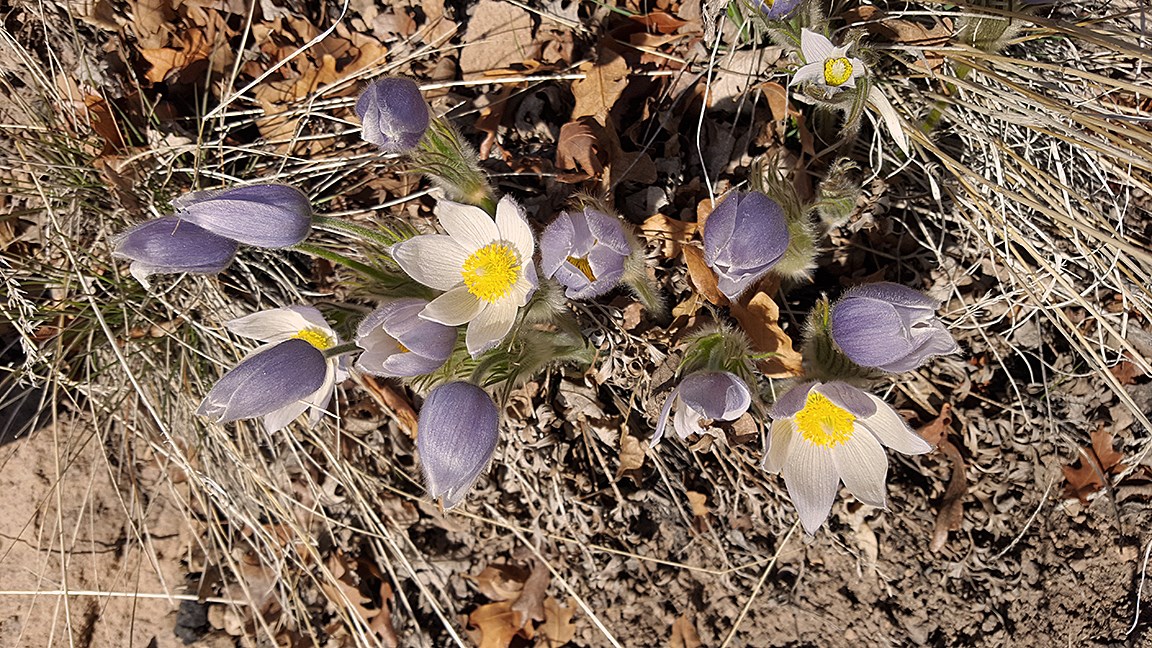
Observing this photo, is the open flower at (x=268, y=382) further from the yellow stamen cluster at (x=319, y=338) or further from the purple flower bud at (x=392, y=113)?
the purple flower bud at (x=392, y=113)

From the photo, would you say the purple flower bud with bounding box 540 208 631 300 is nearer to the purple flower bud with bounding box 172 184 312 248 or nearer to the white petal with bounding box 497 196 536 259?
the white petal with bounding box 497 196 536 259

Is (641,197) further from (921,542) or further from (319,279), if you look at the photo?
(921,542)

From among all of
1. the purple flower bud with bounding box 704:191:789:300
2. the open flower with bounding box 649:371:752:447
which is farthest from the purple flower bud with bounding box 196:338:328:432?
the purple flower bud with bounding box 704:191:789:300

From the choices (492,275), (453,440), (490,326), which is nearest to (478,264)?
(492,275)

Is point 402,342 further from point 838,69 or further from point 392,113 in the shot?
point 838,69

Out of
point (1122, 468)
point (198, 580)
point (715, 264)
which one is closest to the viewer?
point (715, 264)

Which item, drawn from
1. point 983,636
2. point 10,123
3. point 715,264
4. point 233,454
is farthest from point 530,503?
point 10,123
